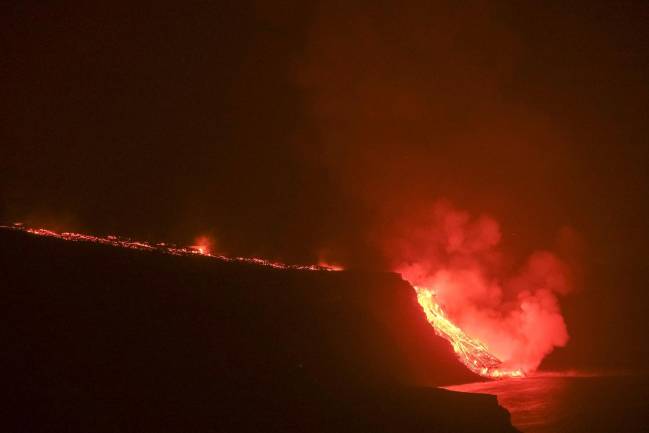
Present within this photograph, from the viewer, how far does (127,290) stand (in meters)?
23.0

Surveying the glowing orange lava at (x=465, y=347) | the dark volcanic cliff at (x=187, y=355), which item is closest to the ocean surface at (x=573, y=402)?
the glowing orange lava at (x=465, y=347)

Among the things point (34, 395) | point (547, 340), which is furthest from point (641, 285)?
point (34, 395)

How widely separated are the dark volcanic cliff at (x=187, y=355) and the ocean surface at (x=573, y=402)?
5490 millimetres

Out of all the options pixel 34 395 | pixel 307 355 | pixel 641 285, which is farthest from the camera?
pixel 641 285

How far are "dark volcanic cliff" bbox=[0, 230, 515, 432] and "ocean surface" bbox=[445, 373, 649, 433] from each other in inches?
216

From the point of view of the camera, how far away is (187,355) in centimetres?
2022

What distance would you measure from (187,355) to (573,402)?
80.7 ft

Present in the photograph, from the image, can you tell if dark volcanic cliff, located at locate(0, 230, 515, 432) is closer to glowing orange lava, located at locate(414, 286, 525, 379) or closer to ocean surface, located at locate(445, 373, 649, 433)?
ocean surface, located at locate(445, 373, 649, 433)

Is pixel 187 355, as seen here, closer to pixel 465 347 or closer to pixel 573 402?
pixel 573 402

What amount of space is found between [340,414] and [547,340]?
1521 inches

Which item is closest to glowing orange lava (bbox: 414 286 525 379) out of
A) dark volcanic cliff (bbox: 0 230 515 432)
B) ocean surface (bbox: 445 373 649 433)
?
ocean surface (bbox: 445 373 649 433)

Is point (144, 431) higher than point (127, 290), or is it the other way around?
point (127, 290)

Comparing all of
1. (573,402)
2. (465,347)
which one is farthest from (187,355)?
(465,347)

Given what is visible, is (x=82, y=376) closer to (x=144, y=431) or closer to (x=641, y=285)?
(x=144, y=431)
